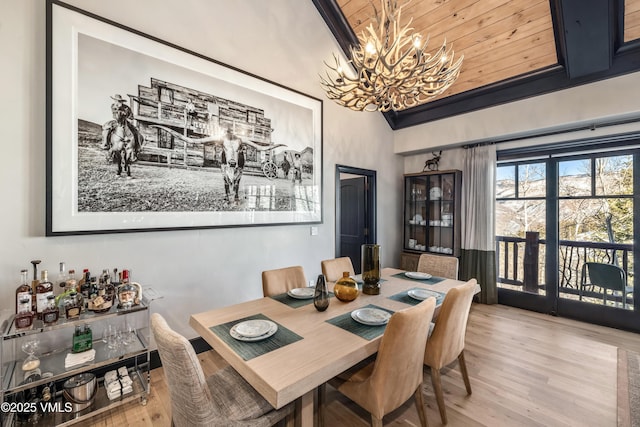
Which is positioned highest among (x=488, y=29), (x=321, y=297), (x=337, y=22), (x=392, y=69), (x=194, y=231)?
(x=337, y=22)

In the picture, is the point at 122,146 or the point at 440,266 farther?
the point at 440,266

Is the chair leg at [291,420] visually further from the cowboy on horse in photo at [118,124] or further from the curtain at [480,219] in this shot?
the curtain at [480,219]

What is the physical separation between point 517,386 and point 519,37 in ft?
11.6

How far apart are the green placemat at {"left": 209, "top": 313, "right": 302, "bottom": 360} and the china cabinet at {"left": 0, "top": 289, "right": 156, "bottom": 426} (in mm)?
849

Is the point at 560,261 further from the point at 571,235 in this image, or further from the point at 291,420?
the point at 291,420

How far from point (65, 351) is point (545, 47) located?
5.30 metres

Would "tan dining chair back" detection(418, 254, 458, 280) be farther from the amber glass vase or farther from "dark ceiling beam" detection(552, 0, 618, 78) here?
"dark ceiling beam" detection(552, 0, 618, 78)

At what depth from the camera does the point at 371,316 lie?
163 cm

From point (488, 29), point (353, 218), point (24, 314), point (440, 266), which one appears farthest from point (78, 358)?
point (488, 29)

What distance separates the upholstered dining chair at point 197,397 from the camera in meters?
1.04

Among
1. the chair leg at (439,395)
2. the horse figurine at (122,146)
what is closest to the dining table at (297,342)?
the chair leg at (439,395)

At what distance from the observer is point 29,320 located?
5.24 feet

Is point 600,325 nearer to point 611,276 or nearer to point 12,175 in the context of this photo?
point 611,276

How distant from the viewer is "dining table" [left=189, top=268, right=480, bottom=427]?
3.55ft
